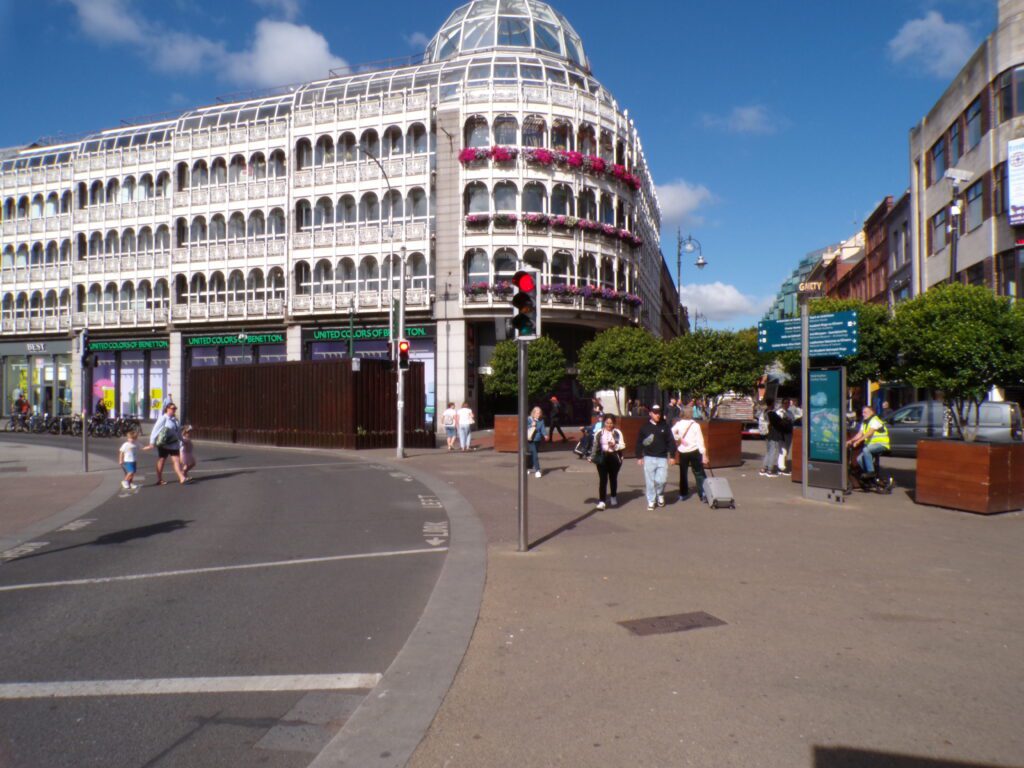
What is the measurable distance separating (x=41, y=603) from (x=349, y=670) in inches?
138

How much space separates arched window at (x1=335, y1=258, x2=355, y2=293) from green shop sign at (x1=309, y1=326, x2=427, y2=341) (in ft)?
7.11

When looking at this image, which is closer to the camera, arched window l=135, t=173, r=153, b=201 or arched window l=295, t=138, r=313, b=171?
arched window l=295, t=138, r=313, b=171

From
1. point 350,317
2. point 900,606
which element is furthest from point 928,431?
point 350,317

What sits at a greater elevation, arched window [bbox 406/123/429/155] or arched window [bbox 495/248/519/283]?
arched window [bbox 406/123/429/155]

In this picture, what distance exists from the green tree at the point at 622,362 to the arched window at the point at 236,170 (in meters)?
22.5

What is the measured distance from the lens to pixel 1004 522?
11539mm

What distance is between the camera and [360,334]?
40531 millimetres

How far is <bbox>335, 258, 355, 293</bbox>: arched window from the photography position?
1621 inches

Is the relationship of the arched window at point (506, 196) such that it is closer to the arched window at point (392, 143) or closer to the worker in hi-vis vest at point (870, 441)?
the arched window at point (392, 143)

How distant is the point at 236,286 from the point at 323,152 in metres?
8.72

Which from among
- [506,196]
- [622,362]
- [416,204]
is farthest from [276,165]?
[622,362]

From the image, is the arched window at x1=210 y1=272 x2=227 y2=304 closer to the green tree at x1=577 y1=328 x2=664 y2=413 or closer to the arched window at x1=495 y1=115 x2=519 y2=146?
the arched window at x1=495 y1=115 x2=519 y2=146

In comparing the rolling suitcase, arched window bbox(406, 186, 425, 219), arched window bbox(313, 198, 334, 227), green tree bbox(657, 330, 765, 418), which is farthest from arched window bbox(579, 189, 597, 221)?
the rolling suitcase

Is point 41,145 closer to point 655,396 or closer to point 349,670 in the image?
point 655,396
